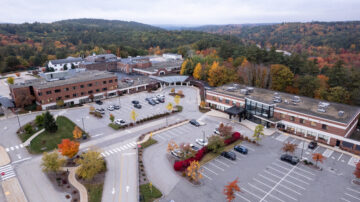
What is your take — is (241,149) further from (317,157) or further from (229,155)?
(317,157)

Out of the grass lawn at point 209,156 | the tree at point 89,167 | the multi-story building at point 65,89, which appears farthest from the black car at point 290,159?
the multi-story building at point 65,89

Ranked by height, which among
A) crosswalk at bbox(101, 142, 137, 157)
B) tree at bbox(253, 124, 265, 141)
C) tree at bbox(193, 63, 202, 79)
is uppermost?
tree at bbox(193, 63, 202, 79)

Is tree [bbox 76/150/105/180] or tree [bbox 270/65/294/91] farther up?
tree [bbox 270/65/294/91]

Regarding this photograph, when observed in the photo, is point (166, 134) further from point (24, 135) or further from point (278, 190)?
point (24, 135)

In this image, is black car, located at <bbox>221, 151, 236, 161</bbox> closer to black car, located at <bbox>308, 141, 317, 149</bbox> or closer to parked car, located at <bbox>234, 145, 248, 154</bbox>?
parked car, located at <bbox>234, 145, 248, 154</bbox>

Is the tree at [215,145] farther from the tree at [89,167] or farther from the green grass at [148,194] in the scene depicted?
the tree at [89,167]

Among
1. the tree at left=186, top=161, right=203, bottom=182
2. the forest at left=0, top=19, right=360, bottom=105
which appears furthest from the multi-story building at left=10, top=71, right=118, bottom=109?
the tree at left=186, top=161, right=203, bottom=182
